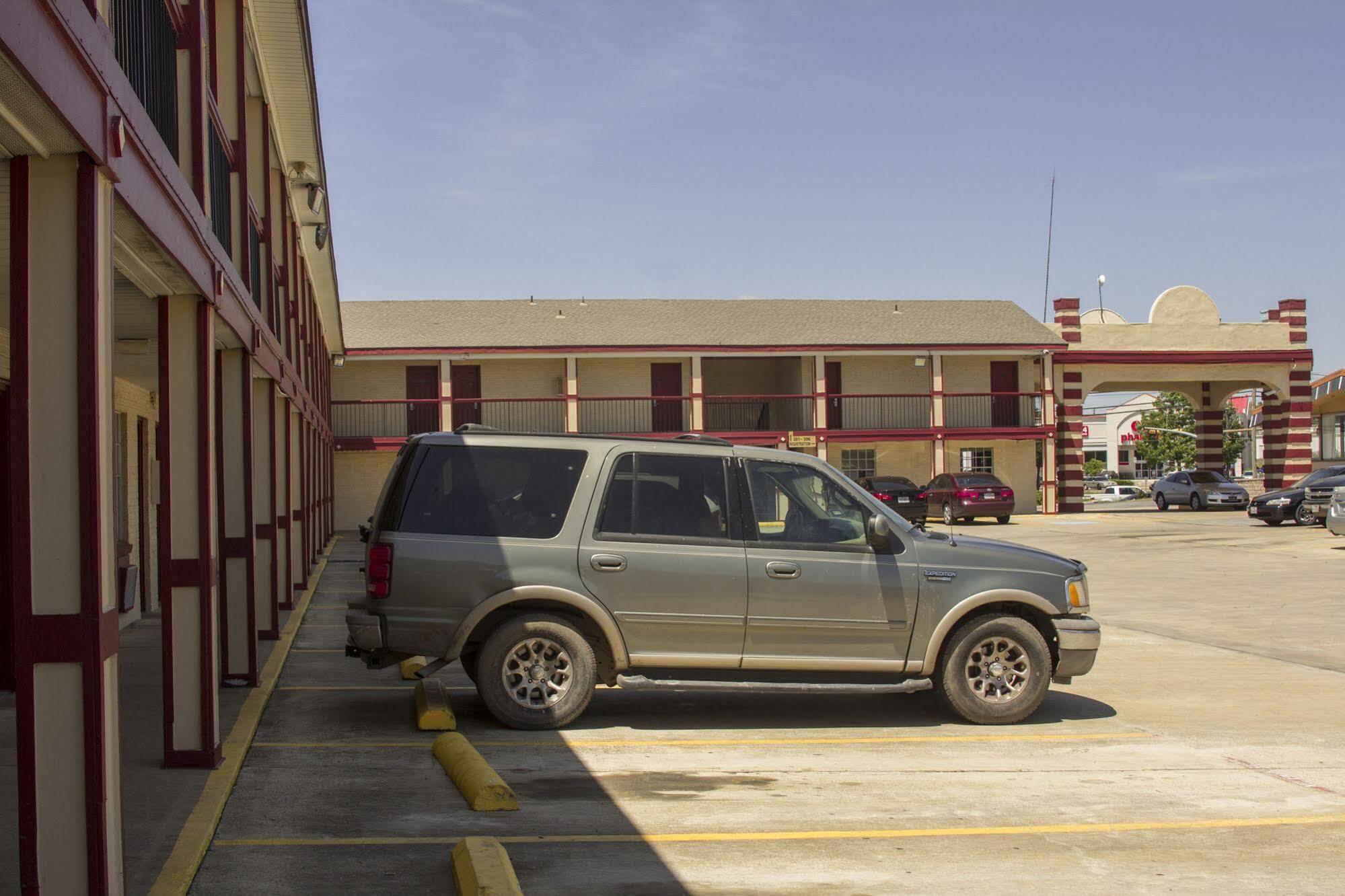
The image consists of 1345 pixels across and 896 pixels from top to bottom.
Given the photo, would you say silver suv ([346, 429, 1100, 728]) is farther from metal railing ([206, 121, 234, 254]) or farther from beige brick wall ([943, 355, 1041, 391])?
beige brick wall ([943, 355, 1041, 391])

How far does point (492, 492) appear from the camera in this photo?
914 cm

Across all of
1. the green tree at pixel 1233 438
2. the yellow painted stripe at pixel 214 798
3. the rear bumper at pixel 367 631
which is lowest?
the yellow painted stripe at pixel 214 798

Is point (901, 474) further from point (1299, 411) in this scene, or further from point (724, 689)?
point (724, 689)

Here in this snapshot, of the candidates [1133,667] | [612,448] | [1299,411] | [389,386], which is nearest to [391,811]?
[612,448]

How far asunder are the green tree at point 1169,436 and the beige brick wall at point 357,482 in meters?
68.8

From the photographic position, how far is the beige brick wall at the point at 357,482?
40.0m

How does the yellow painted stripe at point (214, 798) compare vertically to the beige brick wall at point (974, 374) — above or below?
below

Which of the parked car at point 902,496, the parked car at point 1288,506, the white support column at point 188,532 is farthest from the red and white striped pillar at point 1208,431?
the white support column at point 188,532

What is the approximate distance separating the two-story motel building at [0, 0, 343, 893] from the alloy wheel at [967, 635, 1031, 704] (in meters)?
5.00

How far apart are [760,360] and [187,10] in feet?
128

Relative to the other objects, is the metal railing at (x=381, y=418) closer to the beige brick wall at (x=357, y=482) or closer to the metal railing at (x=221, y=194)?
the beige brick wall at (x=357, y=482)

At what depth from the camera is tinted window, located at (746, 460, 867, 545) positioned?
364 inches

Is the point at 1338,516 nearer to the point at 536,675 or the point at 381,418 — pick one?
the point at 536,675

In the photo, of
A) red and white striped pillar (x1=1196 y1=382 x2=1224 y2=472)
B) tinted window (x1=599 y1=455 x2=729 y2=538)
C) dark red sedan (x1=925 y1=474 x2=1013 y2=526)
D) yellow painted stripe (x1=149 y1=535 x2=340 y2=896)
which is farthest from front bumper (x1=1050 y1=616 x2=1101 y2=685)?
red and white striped pillar (x1=1196 y1=382 x2=1224 y2=472)
